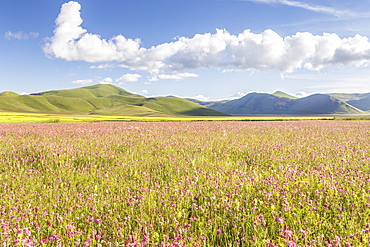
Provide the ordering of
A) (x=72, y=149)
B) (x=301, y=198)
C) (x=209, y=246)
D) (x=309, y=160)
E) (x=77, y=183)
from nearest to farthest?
(x=209, y=246) < (x=301, y=198) < (x=77, y=183) < (x=309, y=160) < (x=72, y=149)

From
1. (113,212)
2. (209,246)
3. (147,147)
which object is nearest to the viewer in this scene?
(209,246)

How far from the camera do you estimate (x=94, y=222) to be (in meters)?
4.45

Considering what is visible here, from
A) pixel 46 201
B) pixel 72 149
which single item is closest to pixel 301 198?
pixel 46 201

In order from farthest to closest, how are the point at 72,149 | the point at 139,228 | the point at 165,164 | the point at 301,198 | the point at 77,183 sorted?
1. the point at 72,149
2. the point at 165,164
3. the point at 77,183
4. the point at 301,198
5. the point at 139,228

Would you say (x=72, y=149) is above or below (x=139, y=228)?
above

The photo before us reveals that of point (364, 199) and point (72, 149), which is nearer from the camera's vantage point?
point (364, 199)

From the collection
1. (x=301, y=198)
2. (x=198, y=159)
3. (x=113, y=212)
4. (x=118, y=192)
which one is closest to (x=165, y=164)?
(x=198, y=159)

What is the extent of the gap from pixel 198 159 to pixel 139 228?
520 centimetres

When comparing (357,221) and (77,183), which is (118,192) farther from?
(357,221)

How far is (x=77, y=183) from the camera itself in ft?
22.8

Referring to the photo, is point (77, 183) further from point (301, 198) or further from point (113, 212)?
point (301, 198)

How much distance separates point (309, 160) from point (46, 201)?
336 inches

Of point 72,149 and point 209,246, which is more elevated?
point 72,149

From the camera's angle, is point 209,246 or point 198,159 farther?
point 198,159
